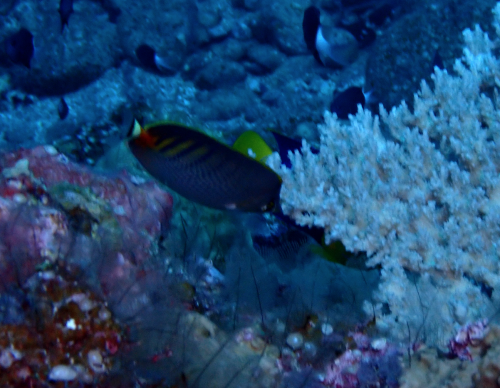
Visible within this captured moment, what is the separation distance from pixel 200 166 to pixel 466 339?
1513mm

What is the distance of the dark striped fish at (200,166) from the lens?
6.63 ft

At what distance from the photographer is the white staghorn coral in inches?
80.2

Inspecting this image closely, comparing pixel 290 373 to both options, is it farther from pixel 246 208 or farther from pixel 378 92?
pixel 378 92

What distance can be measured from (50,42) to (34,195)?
9128mm

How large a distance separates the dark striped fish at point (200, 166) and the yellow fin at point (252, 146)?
574mm

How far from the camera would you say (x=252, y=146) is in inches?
112

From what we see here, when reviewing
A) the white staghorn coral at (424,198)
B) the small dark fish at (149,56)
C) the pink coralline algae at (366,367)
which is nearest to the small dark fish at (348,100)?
the white staghorn coral at (424,198)

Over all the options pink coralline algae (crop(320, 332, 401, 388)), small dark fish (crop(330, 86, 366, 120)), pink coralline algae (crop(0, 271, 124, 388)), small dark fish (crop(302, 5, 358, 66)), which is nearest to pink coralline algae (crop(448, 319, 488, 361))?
pink coralline algae (crop(320, 332, 401, 388))

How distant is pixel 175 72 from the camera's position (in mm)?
9859

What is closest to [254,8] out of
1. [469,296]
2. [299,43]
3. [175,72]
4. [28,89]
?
[299,43]

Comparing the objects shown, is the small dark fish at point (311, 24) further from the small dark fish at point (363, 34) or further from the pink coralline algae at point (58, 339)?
the pink coralline algae at point (58, 339)

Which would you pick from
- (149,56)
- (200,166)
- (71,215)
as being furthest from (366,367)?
(149,56)

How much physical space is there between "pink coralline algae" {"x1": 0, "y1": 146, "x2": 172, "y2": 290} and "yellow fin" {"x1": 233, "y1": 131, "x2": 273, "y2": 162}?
0.65m

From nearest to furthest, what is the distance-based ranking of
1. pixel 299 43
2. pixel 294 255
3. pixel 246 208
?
pixel 246 208 < pixel 294 255 < pixel 299 43
